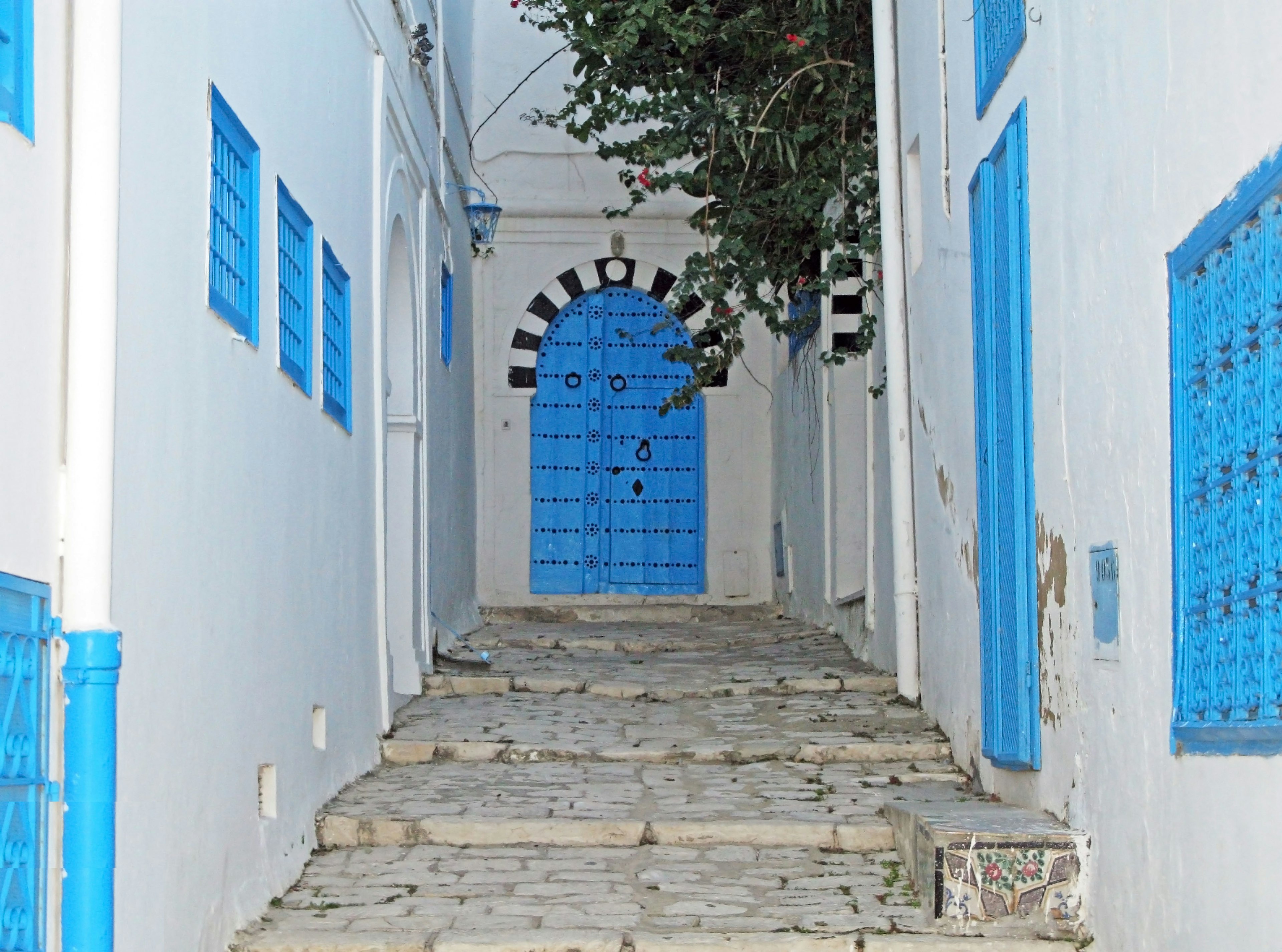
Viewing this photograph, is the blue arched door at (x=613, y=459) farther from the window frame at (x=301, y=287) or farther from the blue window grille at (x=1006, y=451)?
the window frame at (x=301, y=287)

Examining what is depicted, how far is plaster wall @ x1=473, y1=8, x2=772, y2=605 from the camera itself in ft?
44.8

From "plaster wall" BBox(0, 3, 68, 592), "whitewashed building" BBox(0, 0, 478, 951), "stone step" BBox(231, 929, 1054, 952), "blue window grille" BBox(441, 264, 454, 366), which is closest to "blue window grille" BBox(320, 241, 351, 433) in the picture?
"whitewashed building" BBox(0, 0, 478, 951)

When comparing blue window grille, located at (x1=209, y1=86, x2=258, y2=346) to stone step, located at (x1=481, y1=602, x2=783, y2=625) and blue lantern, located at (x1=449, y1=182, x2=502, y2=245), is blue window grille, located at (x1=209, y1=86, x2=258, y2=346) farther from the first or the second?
stone step, located at (x1=481, y1=602, x2=783, y2=625)

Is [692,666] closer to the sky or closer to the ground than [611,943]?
closer to the sky

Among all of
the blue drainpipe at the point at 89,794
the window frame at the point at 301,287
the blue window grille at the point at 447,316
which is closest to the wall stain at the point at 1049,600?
the window frame at the point at 301,287

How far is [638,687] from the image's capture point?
8820 mm

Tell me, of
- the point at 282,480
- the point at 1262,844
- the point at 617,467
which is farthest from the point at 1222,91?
the point at 617,467

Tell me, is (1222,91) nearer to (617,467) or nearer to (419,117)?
(419,117)

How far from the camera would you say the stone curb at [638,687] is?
869 centimetres

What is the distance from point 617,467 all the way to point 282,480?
851 centimetres

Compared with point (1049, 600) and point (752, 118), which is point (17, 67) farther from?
point (752, 118)

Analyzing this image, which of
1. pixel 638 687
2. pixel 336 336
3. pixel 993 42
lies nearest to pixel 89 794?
pixel 336 336

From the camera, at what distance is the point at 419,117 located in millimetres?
9633

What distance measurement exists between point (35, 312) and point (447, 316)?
27.1ft
